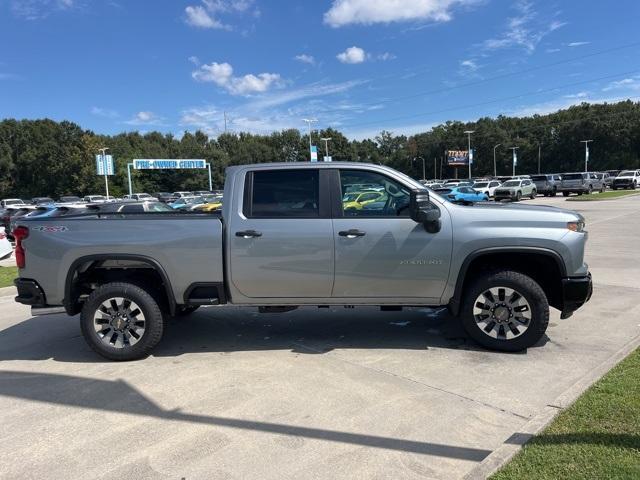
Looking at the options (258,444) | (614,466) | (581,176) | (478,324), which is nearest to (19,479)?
(258,444)

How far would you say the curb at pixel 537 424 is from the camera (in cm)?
294

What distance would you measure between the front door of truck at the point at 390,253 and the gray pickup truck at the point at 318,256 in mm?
10

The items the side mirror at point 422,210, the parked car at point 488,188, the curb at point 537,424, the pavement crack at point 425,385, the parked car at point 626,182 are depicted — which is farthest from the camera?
the parked car at point 626,182

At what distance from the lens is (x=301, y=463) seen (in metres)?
3.22

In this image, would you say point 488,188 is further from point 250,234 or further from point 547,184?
point 250,234

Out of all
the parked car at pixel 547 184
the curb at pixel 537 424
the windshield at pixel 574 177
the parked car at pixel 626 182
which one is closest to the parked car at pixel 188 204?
the curb at pixel 537 424

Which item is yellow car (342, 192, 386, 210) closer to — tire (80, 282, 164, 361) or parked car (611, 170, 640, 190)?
tire (80, 282, 164, 361)

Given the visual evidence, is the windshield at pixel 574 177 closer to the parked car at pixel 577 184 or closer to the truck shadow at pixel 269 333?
the parked car at pixel 577 184

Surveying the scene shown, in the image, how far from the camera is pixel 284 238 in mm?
5023

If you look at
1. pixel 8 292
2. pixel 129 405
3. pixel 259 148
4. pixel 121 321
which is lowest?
pixel 129 405

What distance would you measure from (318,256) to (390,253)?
28.0 inches

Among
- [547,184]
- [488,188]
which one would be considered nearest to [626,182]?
[547,184]

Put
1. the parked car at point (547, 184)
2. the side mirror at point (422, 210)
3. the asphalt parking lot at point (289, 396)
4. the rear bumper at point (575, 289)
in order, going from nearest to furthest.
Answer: the asphalt parking lot at point (289, 396), the side mirror at point (422, 210), the rear bumper at point (575, 289), the parked car at point (547, 184)

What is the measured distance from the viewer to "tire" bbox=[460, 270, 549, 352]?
16.3 feet
